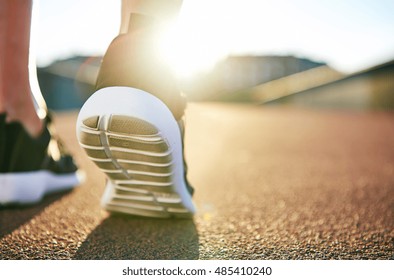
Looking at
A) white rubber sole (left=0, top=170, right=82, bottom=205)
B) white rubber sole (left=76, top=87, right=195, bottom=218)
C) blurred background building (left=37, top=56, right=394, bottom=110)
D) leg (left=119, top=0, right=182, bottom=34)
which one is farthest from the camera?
blurred background building (left=37, top=56, right=394, bottom=110)

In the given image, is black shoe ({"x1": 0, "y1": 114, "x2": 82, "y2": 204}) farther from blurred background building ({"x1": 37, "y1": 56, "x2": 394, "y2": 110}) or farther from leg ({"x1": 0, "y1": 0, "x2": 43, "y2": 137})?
blurred background building ({"x1": 37, "y1": 56, "x2": 394, "y2": 110})

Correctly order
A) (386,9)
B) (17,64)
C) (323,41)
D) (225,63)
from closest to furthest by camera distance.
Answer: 1. (17,64)
2. (386,9)
3. (323,41)
4. (225,63)

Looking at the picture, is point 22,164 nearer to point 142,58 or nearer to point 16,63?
point 16,63

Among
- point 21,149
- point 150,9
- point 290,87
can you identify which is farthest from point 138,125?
point 290,87

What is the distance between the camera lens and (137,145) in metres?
0.79

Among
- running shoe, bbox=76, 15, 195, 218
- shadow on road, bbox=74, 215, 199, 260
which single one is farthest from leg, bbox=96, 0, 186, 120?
shadow on road, bbox=74, 215, 199, 260

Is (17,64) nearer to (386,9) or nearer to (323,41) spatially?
(323,41)

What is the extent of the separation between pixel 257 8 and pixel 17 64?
720 millimetres

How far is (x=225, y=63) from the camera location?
3047mm

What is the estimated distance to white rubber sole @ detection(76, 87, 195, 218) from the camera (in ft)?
2.50

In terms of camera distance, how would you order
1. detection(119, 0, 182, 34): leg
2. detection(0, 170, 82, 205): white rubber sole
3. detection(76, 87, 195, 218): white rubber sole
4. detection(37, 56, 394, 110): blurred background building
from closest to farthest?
detection(76, 87, 195, 218): white rubber sole, detection(119, 0, 182, 34): leg, detection(0, 170, 82, 205): white rubber sole, detection(37, 56, 394, 110): blurred background building

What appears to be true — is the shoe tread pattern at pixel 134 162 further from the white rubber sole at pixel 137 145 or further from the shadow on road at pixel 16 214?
the shadow on road at pixel 16 214
